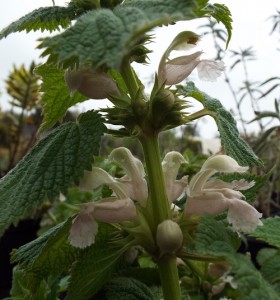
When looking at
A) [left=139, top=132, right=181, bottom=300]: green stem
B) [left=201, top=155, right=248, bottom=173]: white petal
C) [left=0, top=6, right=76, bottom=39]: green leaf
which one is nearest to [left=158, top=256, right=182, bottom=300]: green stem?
[left=139, top=132, right=181, bottom=300]: green stem

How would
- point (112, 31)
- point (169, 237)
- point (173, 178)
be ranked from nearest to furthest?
point (112, 31), point (169, 237), point (173, 178)

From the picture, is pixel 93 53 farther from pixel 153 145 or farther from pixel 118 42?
pixel 153 145

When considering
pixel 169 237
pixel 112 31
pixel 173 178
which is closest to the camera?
pixel 112 31

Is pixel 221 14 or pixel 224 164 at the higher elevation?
pixel 221 14

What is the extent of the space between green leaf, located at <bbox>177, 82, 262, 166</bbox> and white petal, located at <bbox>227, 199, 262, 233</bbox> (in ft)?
0.18

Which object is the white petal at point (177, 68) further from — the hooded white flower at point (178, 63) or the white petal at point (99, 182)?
the white petal at point (99, 182)

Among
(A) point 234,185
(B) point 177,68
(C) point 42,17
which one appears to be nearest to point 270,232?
(A) point 234,185

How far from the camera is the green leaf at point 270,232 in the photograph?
1.57ft

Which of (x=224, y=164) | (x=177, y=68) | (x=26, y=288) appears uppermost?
(x=177, y=68)

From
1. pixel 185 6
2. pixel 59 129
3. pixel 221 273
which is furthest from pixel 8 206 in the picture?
pixel 221 273

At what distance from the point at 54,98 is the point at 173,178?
15 cm

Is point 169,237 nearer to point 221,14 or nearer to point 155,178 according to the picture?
point 155,178

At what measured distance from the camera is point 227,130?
434 mm

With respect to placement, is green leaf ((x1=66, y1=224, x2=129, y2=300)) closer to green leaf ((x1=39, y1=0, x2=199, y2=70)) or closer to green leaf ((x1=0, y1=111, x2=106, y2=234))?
green leaf ((x1=0, y1=111, x2=106, y2=234))
